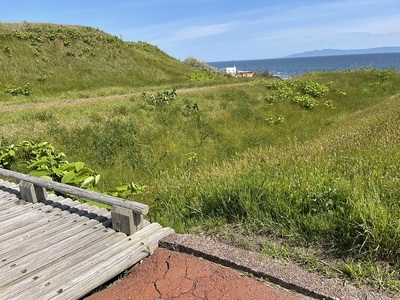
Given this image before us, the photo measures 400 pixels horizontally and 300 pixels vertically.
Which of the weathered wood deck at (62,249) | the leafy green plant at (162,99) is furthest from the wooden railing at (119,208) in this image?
the leafy green plant at (162,99)

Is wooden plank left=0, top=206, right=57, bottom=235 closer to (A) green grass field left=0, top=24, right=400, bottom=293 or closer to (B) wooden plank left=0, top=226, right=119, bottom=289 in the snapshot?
(B) wooden plank left=0, top=226, right=119, bottom=289

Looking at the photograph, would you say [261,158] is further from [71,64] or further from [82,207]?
[71,64]

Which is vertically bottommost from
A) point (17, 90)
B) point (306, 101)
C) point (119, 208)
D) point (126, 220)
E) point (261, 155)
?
point (306, 101)

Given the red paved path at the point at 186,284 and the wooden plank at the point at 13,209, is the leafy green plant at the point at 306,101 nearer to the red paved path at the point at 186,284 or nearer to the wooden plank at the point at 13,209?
the wooden plank at the point at 13,209

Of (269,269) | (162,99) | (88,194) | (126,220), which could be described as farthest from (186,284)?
(162,99)

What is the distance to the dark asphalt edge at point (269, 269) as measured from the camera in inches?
119

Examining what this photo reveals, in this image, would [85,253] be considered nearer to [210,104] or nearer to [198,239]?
[198,239]

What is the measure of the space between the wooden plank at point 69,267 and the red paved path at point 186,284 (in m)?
0.32

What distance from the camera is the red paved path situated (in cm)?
321

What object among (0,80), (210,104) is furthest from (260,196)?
(0,80)

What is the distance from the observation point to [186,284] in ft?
11.2

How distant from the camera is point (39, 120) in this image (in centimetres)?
1287

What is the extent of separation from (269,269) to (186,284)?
0.85 meters

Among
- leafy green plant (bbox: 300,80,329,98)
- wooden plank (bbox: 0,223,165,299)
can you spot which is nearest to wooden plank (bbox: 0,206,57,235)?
wooden plank (bbox: 0,223,165,299)
